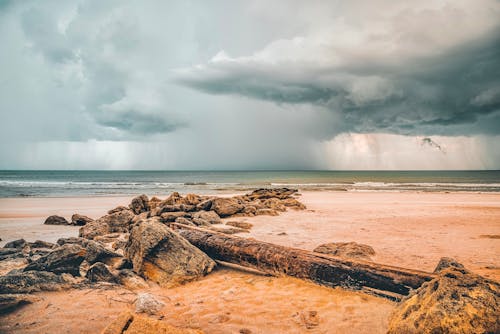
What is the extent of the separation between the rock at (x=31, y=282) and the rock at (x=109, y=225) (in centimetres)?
569

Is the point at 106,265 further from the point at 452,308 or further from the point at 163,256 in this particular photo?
the point at 452,308

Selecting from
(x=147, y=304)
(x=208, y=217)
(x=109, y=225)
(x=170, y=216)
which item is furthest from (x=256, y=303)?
(x=109, y=225)

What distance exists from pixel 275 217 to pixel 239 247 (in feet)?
27.0

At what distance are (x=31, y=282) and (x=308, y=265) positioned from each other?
5.20 meters

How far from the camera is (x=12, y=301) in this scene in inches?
181

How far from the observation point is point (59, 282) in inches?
217

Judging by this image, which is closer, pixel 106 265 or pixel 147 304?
pixel 147 304

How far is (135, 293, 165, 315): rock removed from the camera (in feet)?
15.1

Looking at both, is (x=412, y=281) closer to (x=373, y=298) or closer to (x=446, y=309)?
(x=373, y=298)

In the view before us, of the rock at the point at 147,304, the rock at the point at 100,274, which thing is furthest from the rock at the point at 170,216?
the rock at the point at 147,304

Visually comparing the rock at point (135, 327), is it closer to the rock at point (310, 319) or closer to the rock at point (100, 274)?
the rock at point (310, 319)

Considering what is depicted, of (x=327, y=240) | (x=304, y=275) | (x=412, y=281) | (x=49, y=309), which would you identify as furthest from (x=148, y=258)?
(x=327, y=240)

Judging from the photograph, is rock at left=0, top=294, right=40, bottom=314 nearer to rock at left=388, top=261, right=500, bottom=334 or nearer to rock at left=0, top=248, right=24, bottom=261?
rock at left=0, top=248, right=24, bottom=261

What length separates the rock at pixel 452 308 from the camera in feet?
9.82
